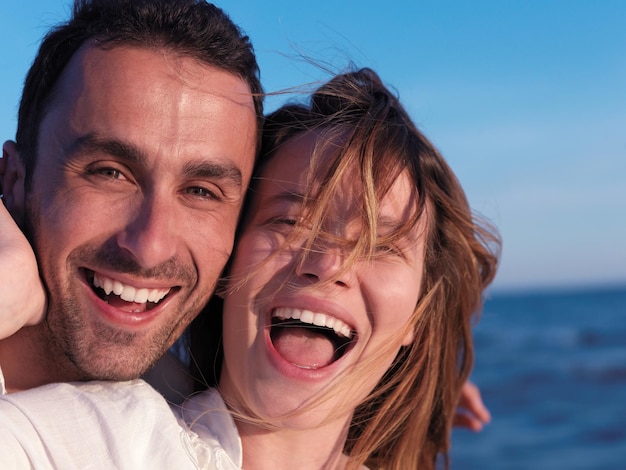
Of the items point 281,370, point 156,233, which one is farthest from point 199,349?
→ point 156,233

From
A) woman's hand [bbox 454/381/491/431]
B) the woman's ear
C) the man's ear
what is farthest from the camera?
woman's hand [bbox 454/381/491/431]

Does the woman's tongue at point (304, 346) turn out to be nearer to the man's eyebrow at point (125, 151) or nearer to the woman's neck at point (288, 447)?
the woman's neck at point (288, 447)

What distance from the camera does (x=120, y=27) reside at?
257 centimetres

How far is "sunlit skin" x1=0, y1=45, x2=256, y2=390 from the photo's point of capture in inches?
95.7

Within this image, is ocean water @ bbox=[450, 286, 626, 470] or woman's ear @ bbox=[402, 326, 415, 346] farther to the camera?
ocean water @ bbox=[450, 286, 626, 470]

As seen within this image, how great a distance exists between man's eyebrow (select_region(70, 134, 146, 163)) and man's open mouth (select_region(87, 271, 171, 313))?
1.35 ft

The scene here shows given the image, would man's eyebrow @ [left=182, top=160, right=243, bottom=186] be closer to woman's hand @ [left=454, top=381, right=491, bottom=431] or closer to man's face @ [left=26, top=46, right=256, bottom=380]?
man's face @ [left=26, top=46, right=256, bottom=380]

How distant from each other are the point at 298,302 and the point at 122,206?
68cm

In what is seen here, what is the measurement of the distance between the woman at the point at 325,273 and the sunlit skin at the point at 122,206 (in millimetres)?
207

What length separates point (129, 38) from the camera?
2.55 m

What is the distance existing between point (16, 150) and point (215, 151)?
814 millimetres

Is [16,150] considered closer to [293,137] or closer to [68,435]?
[293,137]

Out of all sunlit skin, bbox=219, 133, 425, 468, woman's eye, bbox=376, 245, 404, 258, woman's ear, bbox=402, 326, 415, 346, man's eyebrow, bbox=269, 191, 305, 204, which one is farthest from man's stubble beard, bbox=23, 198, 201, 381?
woman's ear, bbox=402, 326, 415, 346

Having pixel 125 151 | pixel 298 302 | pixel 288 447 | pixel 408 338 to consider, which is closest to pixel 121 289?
pixel 125 151
